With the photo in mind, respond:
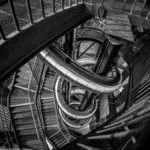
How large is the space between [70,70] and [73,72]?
0.12 m

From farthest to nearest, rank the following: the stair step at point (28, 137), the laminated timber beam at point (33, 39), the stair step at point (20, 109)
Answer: the stair step at point (28, 137) → the stair step at point (20, 109) → the laminated timber beam at point (33, 39)

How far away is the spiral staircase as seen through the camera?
9.30ft

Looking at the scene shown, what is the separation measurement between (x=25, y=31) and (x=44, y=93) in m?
5.94

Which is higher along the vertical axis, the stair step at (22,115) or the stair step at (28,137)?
the stair step at (22,115)

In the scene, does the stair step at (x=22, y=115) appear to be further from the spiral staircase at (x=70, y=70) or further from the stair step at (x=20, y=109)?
the stair step at (x=20, y=109)

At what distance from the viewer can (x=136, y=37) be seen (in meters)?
6.62

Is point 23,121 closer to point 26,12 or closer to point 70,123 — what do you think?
point 70,123

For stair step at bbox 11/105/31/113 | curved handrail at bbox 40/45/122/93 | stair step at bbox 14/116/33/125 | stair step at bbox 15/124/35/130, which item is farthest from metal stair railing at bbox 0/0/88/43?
stair step at bbox 15/124/35/130

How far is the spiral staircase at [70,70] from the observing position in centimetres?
284

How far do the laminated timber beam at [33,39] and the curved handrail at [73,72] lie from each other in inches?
23.8

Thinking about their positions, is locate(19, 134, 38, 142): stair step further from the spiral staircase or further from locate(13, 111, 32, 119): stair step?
locate(13, 111, 32, 119): stair step

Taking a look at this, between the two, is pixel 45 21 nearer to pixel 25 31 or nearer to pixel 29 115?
pixel 25 31

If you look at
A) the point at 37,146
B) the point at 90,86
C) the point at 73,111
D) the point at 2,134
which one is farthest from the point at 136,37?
the point at 2,134

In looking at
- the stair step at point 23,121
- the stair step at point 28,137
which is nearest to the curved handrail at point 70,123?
the stair step at point 23,121
